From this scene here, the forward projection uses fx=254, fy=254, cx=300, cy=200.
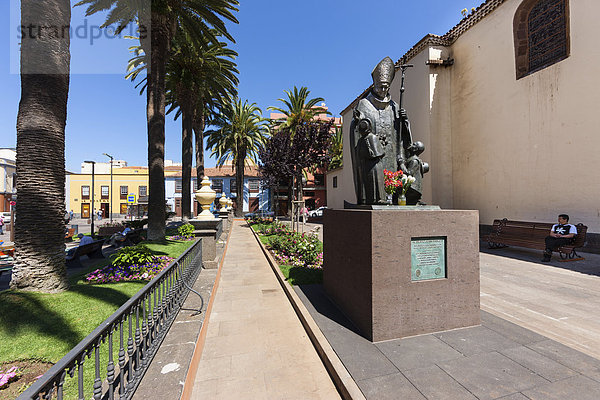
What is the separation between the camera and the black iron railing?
1687 mm

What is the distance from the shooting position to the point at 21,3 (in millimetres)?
5043

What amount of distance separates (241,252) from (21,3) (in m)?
8.75

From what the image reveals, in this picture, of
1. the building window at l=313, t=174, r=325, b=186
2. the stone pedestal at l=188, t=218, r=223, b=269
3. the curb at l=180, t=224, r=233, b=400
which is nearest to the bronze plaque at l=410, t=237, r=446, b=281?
the curb at l=180, t=224, r=233, b=400

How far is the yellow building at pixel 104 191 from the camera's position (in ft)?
144

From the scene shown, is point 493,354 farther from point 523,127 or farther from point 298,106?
point 298,106

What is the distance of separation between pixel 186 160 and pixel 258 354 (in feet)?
54.6

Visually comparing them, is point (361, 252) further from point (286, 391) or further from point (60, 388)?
point (60, 388)

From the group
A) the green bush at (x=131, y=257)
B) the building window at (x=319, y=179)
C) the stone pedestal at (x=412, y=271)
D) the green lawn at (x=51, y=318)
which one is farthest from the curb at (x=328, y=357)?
the building window at (x=319, y=179)

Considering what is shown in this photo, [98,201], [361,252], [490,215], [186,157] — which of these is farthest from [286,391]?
[98,201]

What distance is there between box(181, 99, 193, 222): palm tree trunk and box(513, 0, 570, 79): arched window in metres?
18.7

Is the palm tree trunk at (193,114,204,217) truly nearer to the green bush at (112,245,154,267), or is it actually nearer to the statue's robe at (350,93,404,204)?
the green bush at (112,245,154,267)

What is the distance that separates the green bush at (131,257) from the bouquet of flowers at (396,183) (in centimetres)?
641

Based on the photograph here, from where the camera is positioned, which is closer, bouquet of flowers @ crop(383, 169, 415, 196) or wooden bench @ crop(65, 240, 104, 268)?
bouquet of flowers @ crop(383, 169, 415, 196)

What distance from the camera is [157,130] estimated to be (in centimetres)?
1135
